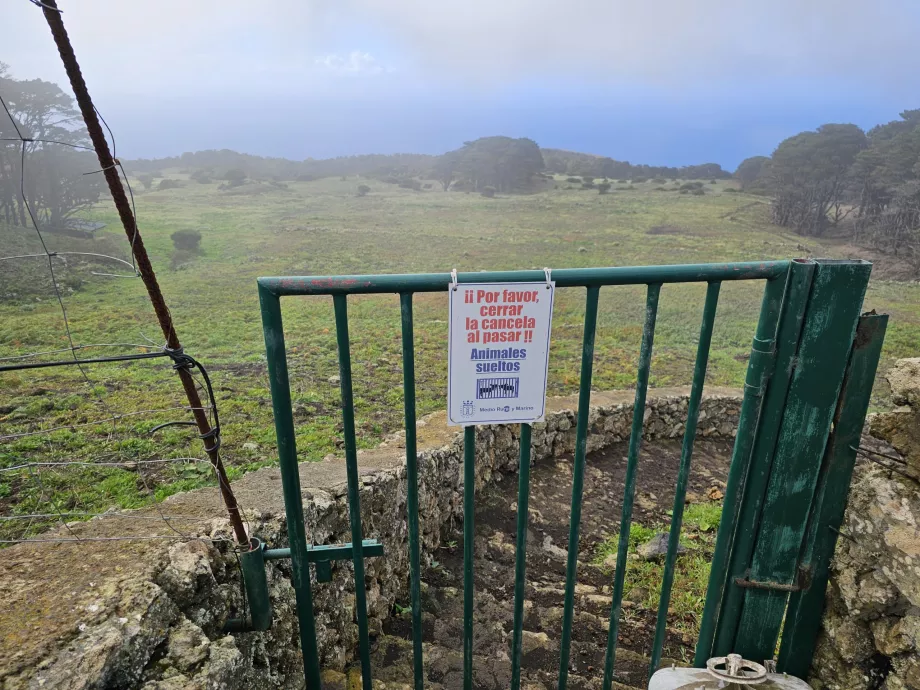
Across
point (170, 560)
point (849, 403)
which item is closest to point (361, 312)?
point (170, 560)

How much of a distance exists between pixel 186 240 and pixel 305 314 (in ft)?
21.9

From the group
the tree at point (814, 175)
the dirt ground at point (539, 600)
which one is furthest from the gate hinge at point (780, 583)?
the tree at point (814, 175)

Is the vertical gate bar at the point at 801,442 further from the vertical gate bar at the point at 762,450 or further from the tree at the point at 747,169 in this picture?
the tree at the point at 747,169

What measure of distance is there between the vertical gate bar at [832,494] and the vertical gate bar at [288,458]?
166 centimetres

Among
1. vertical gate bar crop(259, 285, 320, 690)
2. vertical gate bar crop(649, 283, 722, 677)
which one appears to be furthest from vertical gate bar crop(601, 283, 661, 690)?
vertical gate bar crop(259, 285, 320, 690)

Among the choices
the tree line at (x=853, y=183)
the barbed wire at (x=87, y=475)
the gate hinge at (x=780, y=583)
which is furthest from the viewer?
the tree line at (x=853, y=183)

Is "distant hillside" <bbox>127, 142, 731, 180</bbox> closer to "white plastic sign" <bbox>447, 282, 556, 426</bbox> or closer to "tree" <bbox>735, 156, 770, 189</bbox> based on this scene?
"tree" <bbox>735, 156, 770, 189</bbox>

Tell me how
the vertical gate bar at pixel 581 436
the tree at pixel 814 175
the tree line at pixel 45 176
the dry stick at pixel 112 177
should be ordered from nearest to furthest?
the dry stick at pixel 112 177, the vertical gate bar at pixel 581 436, the tree line at pixel 45 176, the tree at pixel 814 175

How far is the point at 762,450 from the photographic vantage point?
1.68 meters

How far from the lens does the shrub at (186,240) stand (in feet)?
49.7

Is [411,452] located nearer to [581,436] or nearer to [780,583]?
[581,436]

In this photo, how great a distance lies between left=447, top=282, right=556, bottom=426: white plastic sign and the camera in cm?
151

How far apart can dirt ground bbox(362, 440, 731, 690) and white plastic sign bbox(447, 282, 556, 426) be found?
246cm

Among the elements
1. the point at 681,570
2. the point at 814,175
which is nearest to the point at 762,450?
the point at 681,570
